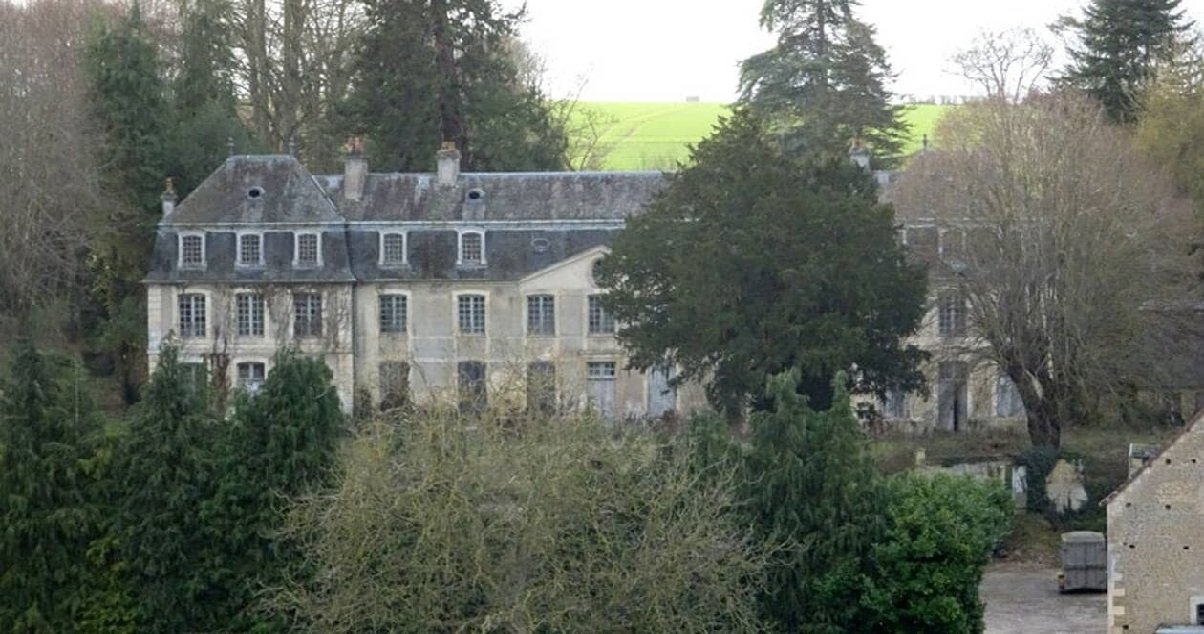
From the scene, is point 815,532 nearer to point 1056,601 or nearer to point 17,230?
point 1056,601

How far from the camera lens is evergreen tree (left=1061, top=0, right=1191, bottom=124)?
65.8 metres

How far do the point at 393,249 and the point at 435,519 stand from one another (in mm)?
26691

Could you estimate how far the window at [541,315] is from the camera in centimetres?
5975

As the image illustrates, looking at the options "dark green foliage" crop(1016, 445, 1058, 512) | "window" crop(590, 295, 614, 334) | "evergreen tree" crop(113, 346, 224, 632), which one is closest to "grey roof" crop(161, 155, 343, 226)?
"window" crop(590, 295, 614, 334)

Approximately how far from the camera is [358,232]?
198 feet

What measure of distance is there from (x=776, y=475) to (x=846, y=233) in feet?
37.9

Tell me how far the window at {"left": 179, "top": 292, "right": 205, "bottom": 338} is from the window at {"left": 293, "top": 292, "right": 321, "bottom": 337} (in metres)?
2.27

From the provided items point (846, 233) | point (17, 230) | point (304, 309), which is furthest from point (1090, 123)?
point (17, 230)

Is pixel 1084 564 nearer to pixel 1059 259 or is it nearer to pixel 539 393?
pixel 1059 259

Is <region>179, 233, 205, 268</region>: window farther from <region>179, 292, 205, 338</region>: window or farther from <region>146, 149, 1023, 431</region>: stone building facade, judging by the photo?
<region>179, 292, 205, 338</region>: window

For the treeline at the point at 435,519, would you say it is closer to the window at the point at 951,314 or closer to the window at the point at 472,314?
the window at the point at 951,314

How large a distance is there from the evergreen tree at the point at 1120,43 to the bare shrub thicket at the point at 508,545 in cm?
3316

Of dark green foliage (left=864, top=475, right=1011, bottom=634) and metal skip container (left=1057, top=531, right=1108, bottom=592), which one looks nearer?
dark green foliage (left=864, top=475, right=1011, bottom=634)

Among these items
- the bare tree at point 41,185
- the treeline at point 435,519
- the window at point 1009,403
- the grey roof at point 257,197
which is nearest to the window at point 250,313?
the grey roof at point 257,197
